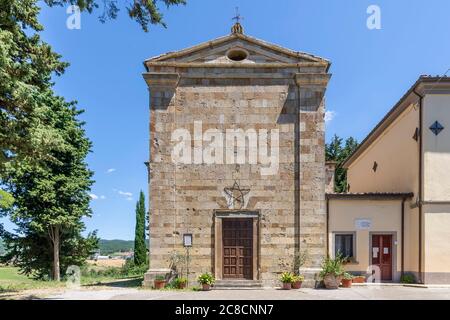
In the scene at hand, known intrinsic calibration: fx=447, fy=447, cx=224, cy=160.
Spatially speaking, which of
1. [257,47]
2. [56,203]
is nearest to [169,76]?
[257,47]

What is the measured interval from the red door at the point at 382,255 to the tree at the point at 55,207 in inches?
548

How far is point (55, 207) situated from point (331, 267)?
13334 millimetres

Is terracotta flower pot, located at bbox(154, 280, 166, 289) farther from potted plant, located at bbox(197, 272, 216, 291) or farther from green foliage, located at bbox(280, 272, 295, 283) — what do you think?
green foliage, located at bbox(280, 272, 295, 283)

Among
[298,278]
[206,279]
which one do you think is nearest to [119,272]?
[206,279]

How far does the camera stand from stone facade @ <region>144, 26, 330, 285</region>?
16.7 m

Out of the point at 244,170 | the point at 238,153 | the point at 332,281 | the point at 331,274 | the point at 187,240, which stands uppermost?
the point at 238,153

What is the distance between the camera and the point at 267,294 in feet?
48.3

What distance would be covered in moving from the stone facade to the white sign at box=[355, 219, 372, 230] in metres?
1.96

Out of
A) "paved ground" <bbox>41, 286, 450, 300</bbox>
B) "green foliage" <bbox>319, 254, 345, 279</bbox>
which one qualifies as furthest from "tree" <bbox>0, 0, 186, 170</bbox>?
"green foliage" <bbox>319, 254, 345, 279</bbox>

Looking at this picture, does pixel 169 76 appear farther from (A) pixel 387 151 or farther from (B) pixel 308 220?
(A) pixel 387 151

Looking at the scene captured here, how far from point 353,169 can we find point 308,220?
13.7 meters

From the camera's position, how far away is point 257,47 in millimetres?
17328

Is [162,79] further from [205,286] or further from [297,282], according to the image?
[297,282]
